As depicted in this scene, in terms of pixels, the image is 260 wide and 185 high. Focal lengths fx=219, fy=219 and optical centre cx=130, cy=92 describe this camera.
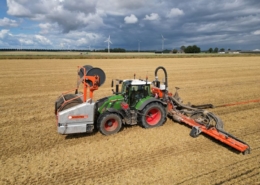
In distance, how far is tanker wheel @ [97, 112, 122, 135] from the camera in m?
7.34

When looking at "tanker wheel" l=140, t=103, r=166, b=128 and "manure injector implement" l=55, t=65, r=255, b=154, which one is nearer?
"manure injector implement" l=55, t=65, r=255, b=154

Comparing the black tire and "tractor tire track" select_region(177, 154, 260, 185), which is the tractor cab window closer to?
the black tire

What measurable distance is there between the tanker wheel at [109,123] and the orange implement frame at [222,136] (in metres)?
2.58

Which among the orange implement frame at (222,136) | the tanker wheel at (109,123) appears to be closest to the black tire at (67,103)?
the tanker wheel at (109,123)

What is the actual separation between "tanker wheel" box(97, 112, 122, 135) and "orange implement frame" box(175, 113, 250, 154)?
8.45 feet

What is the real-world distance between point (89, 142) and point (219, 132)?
167 inches

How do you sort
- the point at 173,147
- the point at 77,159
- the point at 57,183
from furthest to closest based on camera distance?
the point at 173,147, the point at 77,159, the point at 57,183

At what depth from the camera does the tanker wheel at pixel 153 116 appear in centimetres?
812

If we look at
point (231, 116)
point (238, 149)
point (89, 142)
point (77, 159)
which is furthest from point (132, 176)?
point (231, 116)

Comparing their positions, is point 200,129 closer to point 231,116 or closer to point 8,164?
point 231,116

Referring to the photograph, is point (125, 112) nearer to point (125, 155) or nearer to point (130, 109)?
point (130, 109)

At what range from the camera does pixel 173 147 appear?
6875 millimetres

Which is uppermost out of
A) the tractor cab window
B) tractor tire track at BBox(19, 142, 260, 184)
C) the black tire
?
the tractor cab window

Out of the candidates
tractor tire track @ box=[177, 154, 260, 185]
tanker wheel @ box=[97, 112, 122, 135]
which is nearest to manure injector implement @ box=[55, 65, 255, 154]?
tanker wheel @ box=[97, 112, 122, 135]
